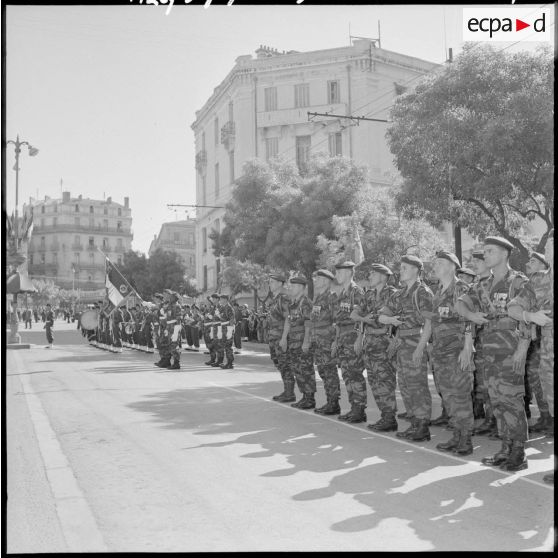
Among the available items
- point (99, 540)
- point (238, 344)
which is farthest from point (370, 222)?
point (99, 540)

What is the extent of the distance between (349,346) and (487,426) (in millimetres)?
1906

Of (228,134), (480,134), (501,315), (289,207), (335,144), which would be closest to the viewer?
(501,315)

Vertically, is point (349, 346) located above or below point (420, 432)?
above

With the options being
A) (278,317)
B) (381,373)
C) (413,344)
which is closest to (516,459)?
(413,344)

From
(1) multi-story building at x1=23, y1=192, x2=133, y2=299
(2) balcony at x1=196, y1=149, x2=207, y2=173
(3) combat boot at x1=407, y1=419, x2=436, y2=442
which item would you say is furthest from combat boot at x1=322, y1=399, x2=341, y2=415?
(2) balcony at x1=196, y1=149, x2=207, y2=173

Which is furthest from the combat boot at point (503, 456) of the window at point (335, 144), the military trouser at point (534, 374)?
the window at point (335, 144)

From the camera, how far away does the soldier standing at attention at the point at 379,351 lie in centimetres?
808

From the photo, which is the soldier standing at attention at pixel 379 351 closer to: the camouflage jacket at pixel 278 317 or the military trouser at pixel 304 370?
the military trouser at pixel 304 370

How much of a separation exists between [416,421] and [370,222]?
16.0m

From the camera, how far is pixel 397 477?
5973 mm

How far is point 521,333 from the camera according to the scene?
6102mm

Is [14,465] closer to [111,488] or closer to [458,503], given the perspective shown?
[111,488]

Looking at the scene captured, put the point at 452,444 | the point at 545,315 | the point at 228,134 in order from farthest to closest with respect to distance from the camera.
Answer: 1. the point at 228,134
2. the point at 452,444
3. the point at 545,315

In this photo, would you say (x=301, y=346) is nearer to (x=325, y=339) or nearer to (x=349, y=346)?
(x=325, y=339)
